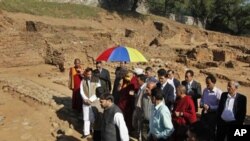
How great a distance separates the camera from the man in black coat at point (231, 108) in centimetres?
752

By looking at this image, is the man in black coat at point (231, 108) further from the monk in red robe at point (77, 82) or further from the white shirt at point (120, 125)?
the monk in red robe at point (77, 82)

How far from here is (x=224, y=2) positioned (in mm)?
51125

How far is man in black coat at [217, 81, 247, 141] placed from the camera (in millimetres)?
7523

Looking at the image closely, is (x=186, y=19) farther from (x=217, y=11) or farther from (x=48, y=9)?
(x=48, y=9)

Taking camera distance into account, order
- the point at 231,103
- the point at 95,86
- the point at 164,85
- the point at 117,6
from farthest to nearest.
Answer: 1. the point at 117,6
2. the point at 95,86
3. the point at 164,85
4. the point at 231,103

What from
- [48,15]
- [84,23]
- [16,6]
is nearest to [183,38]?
[84,23]

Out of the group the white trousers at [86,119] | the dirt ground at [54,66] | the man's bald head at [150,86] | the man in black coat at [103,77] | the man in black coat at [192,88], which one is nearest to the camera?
the man's bald head at [150,86]

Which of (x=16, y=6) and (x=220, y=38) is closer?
(x=16, y=6)

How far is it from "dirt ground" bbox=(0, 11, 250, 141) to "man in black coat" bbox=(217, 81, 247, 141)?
3.52 m

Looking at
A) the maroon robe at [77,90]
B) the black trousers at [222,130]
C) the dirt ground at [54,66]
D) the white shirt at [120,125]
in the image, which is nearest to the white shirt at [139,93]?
the black trousers at [222,130]

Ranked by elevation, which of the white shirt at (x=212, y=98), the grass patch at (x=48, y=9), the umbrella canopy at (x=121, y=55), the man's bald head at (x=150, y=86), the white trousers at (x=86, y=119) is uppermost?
the grass patch at (x=48, y=9)

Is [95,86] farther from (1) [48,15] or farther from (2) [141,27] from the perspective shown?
(2) [141,27]

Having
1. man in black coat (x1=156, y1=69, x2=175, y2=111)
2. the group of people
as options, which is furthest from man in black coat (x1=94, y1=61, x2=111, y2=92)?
man in black coat (x1=156, y1=69, x2=175, y2=111)

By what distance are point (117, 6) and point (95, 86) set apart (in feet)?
127
